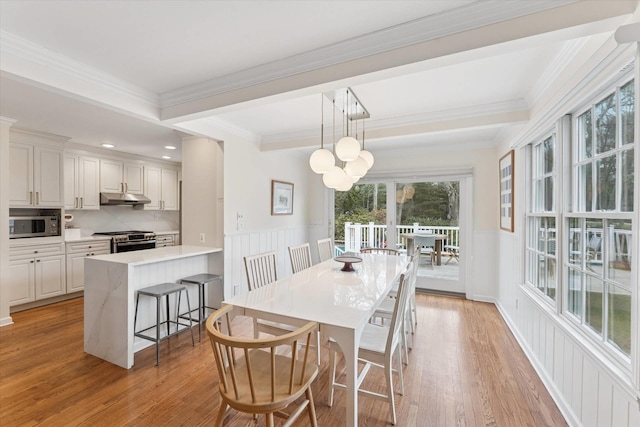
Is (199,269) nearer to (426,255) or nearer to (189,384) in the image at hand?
(189,384)

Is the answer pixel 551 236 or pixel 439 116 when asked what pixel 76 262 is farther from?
pixel 551 236

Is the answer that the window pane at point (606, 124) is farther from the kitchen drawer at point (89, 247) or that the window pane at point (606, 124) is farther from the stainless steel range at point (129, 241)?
the kitchen drawer at point (89, 247)

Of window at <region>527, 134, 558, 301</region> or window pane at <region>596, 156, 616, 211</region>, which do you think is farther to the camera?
window at <region>527, 134, 558, 301</region>

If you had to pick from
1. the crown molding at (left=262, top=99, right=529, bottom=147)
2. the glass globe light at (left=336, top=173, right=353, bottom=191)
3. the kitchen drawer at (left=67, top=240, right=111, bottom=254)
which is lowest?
the kitchen drawer at (left=67, top=240, right=111, bottom=254)

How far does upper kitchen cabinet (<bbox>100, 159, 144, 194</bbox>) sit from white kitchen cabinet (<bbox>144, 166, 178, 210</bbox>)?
0.14 m

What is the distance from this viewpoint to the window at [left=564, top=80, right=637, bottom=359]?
4.77 feet

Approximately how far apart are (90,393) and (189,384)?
2.26ft

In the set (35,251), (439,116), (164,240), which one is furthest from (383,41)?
(164,240)

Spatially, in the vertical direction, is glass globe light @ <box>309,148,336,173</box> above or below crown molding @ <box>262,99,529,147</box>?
below

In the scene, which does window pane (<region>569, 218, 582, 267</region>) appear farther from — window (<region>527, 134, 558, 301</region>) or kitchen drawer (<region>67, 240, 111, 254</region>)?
kitchen drawer (<region>67, 240, 111, 254</region>)

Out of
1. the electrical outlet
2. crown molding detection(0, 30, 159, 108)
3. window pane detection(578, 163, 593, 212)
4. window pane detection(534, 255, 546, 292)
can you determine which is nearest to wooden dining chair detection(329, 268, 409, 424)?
window pane detection(578, 163, 593, 212)

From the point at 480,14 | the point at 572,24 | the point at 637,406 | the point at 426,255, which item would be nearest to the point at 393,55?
the point at 480,14

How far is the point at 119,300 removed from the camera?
99.3 inches

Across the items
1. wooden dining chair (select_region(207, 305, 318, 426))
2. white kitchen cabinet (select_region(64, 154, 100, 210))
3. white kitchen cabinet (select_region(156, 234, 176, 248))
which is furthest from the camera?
white kitchen cabinet (select_region(156, 234, 176, 248))
